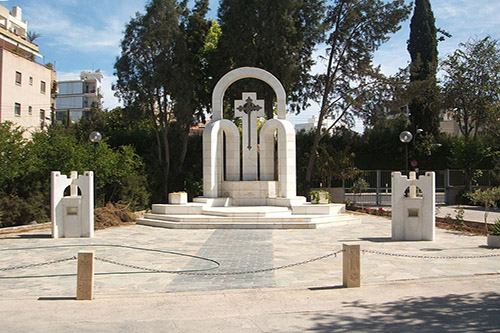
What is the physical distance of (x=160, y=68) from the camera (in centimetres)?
2595

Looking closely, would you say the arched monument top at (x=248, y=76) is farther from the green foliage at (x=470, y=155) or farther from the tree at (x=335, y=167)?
the green foliage at (x=470, y=155)

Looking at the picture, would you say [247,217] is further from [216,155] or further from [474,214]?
[474,214]

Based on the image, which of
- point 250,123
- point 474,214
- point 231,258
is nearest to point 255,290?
point 231,258

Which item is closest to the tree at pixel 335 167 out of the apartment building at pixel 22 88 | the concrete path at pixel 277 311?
the apartment building at pixel 22 88

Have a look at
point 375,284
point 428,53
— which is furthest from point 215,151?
point 428,53

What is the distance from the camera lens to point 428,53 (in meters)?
31.2

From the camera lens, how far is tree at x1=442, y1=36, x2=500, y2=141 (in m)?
27.8

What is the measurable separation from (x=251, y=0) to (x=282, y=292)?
73.9 ft

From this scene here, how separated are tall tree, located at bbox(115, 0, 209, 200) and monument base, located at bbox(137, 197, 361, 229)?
384 inches

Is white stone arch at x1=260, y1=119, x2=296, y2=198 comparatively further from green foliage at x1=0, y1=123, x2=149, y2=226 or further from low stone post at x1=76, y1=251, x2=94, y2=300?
low stone post at x1=76, y1=251, x2=94, y2=300

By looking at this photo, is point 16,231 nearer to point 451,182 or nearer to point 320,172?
point 320,172

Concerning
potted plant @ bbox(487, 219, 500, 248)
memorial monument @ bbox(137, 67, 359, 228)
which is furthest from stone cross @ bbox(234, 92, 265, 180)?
potted plant @ bbox(487, 219, 500, 248)

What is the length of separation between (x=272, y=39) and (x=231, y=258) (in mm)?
17972

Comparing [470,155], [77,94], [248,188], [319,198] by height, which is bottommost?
[319,198]
